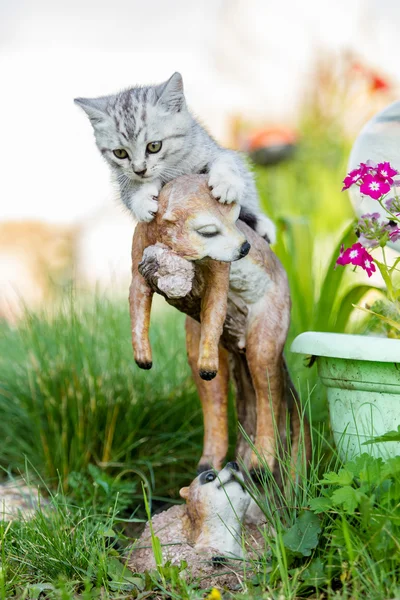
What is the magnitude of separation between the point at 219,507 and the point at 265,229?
86 centimetres

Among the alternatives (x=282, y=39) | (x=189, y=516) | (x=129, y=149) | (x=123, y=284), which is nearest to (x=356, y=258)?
(x=129, y=149)

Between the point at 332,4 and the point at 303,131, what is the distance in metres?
2.17

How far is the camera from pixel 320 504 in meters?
1.64

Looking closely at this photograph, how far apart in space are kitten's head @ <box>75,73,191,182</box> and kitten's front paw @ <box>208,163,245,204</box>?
0.18 metres

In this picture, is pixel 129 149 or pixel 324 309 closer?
pixel 129 149

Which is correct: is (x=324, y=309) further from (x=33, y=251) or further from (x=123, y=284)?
(x=33, y=251)

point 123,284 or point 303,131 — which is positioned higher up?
point 303,131

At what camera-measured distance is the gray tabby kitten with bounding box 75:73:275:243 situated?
6.14ft

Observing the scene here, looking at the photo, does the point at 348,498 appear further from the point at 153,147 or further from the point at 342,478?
the point at 153,147

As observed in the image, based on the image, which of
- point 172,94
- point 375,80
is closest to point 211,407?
point 172,94

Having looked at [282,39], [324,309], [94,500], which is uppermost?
[282,39]

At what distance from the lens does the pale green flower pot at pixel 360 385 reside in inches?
70.2

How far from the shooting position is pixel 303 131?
25.3 feet

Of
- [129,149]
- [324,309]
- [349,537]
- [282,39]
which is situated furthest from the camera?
[282,39]
